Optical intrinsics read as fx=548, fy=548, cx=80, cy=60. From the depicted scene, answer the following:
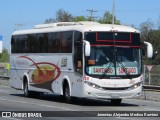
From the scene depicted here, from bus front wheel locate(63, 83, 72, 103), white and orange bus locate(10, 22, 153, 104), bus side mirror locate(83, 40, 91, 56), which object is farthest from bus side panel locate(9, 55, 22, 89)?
bus side mirror locate(83, 40, 91, 56)

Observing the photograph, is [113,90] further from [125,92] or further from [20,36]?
[20,36]

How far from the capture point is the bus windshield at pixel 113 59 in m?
23.0

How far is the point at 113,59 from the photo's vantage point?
23156 millimetres

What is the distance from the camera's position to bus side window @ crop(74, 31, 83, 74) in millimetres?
23328

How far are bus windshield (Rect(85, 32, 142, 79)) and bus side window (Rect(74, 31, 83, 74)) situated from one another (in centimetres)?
40

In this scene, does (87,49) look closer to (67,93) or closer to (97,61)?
(97,61)

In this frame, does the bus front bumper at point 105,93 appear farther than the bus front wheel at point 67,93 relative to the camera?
No

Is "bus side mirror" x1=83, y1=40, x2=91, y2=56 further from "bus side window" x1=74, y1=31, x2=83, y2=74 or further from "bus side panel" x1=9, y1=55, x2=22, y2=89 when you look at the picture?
"bus side panel" x1=9, y1=55, x2=22, y2=89

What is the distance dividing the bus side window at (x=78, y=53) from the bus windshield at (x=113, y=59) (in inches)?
15.7

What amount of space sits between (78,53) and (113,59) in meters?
1.54

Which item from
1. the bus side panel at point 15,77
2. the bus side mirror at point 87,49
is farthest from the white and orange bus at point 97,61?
the bus side panel at point 15,77

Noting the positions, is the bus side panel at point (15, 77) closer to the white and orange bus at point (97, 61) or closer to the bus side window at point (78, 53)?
the white and orange bus at point (97, 61)

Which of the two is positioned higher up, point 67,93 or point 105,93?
point 105,93

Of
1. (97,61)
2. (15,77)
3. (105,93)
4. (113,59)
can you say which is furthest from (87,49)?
(15,77)
